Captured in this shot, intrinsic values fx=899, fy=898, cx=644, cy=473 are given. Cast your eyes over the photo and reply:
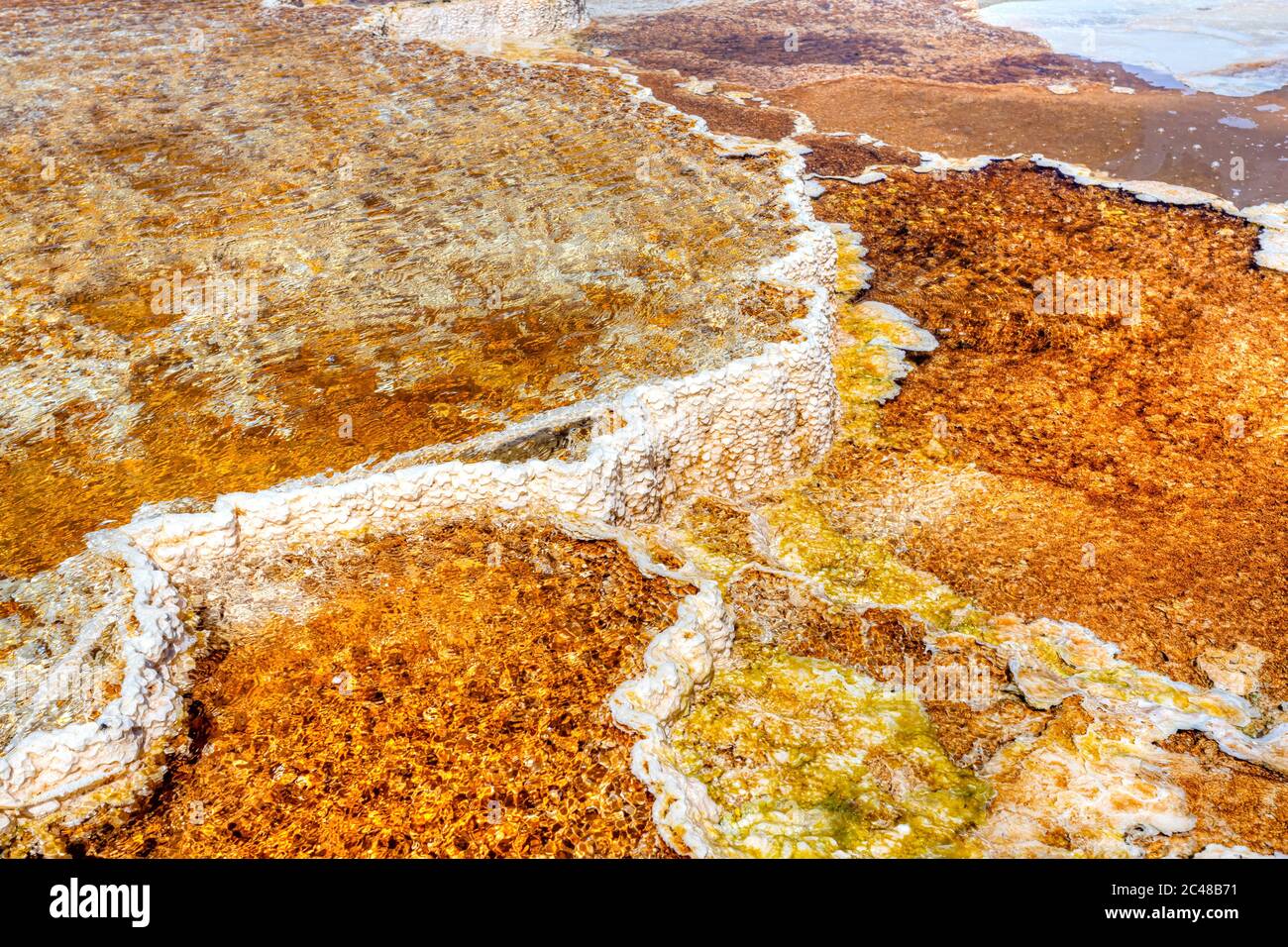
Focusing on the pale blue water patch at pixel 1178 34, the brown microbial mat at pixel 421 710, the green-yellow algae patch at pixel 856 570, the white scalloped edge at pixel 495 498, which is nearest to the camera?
the brown microbial mat at pixel 421 710

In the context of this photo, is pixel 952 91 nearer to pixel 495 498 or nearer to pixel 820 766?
pixel 495 498

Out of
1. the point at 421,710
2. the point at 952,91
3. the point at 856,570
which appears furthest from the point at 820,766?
the point at 952,91

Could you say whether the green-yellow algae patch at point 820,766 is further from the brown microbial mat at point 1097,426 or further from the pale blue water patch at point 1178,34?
the pale blue water patch at point 1178,34

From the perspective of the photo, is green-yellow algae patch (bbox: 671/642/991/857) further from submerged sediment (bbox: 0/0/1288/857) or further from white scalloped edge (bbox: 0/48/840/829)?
white scalloped edge (bbox: 0/48/840/829)

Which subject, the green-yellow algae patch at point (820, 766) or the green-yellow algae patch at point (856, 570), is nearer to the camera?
the green-yellow algae patch at point (820, 766)

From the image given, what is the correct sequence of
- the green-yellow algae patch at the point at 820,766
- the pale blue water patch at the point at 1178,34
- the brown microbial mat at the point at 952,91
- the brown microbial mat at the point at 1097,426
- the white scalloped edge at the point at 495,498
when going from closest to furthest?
the white scalloped edge at the point at 495,498 → the green-yellow algae patch at the point at 820,766 → the brown microbial mat at the point at 1097,426 → the brown microbial mat at the point at 952,91 → the pale blue water patch at the point at 1178,34

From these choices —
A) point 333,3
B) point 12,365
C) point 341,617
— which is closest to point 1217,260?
point 341,617

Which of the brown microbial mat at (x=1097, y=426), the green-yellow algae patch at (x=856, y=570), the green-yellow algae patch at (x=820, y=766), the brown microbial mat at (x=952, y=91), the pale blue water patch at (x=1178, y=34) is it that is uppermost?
the pale blue water patch at (x=1178, y=34)

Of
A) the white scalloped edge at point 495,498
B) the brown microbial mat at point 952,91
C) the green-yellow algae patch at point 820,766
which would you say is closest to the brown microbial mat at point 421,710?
the white scalloped edge at point 495,498
